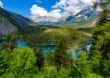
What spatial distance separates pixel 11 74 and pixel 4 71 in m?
0.35

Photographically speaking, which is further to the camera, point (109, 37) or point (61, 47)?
point (61, 47)

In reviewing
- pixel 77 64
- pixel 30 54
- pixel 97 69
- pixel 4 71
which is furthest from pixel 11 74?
pixel 97 69

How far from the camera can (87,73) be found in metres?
12.8

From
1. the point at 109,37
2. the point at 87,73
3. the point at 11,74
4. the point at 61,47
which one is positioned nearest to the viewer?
the point at 11,74

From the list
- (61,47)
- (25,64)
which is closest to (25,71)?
(25,64)

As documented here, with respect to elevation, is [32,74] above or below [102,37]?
below

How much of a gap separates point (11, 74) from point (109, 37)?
7.30 meters

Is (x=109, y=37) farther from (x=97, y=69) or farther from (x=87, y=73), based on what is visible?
(x=87, y=73)

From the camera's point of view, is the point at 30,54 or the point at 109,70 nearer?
the point at 30,54

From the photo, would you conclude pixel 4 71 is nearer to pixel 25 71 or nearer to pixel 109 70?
pixel 25 71

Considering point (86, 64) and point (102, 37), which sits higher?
point (102, 37)

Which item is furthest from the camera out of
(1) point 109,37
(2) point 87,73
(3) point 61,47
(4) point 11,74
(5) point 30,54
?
(3) point 61,47

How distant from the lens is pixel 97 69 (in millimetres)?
16875

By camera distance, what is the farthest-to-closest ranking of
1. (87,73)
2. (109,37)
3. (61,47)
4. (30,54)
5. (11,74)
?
(61,47) → (109,37) → (87,73) → (30,54) → (11,74)
